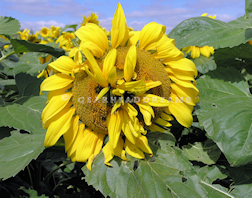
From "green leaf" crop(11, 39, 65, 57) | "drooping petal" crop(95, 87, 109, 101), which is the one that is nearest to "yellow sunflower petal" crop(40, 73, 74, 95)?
"drooping petal" crop(95, 87, 109, 101)

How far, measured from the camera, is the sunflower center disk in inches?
45.1

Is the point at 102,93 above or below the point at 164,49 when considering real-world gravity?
below

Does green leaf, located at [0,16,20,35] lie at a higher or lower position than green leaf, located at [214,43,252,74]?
higher

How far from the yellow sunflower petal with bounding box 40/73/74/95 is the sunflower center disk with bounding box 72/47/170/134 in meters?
0.06

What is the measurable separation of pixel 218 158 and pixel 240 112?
37cm

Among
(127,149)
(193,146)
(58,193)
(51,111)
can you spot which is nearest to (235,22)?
(193,146)

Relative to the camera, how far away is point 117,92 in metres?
1.07

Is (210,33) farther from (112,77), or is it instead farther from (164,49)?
(112,77)

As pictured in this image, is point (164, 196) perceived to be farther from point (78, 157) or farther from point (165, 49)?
point (165, 49)

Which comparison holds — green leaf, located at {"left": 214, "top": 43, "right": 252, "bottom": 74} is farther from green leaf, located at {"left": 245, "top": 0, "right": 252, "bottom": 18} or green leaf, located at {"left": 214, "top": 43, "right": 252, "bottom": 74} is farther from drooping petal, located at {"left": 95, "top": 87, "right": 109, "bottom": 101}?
drooping petal, located at {"left": 95, "top": 87, "right": 109, "bottom": 101}

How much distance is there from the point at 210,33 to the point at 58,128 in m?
1.15

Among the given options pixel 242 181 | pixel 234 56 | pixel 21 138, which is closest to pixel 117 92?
pixel 21 138

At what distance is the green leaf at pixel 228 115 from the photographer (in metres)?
1.28

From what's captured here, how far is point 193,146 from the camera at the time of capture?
170 cm
